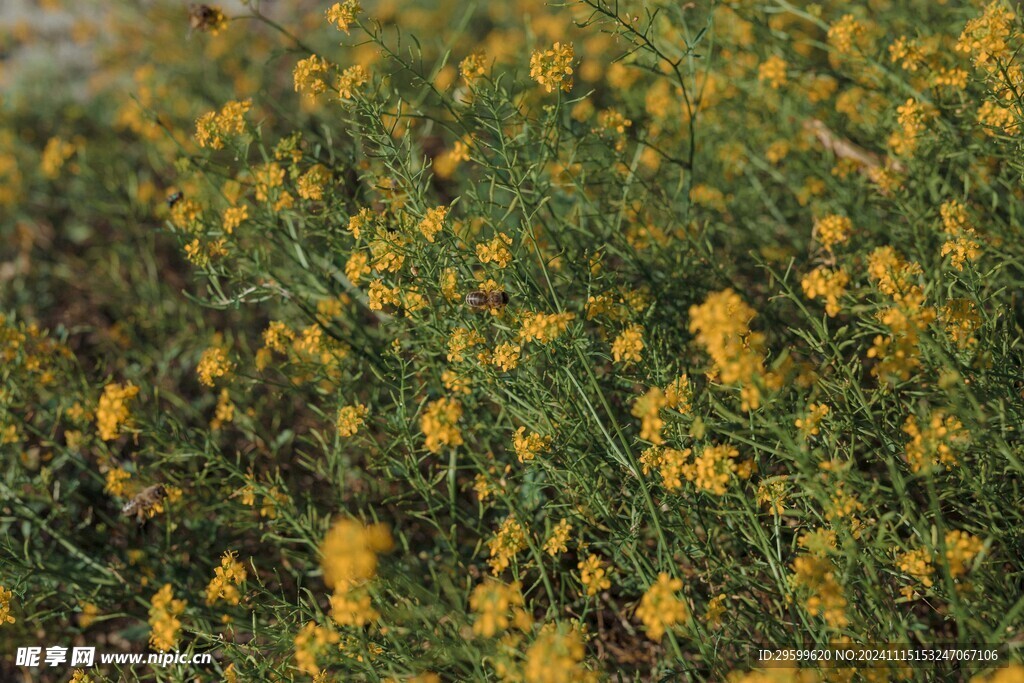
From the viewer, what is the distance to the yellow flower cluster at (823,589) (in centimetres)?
188

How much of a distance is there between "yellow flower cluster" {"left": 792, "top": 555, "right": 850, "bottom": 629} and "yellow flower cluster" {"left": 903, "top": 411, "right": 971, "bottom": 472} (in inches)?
16.0

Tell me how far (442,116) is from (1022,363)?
146 inches

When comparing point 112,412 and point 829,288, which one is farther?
point 112,412

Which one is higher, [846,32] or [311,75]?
[846,32]

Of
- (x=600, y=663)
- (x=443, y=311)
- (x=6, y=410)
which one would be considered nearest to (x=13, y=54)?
(x=6, y=410)

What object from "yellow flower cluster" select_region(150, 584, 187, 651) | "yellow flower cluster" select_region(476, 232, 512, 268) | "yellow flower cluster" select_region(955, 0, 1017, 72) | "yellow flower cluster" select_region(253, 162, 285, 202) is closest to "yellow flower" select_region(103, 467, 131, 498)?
"yellow flower cluster" select_region(150, 584, 187, 651)

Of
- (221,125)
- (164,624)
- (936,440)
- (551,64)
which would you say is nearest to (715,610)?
(936,440)

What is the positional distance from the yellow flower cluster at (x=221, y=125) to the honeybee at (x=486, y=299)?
48.2 inches

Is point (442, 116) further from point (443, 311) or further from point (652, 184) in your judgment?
point (443, 311)

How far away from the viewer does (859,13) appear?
346 cm

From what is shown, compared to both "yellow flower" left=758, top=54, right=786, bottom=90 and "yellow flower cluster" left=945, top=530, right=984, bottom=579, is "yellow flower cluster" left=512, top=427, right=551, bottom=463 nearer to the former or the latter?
"yellow flower cluster" left=945, top=530, right=984, bottom=579

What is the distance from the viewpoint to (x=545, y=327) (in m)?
2.23

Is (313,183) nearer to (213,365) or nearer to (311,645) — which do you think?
(213,365)

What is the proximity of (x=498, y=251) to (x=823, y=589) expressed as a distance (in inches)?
53.9
